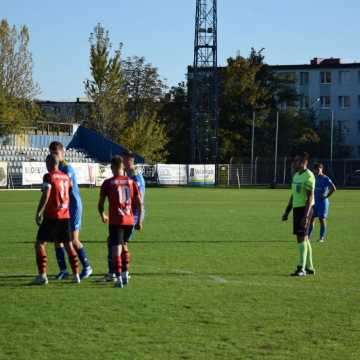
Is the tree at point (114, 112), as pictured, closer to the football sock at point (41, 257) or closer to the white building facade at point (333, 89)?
the white building facade at point (333, 89)

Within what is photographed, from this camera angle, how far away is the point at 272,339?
835 centimetres

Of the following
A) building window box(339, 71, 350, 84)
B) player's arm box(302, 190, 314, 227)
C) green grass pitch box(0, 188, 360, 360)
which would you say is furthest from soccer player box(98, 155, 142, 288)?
building window box(339, 71, 350, 84)

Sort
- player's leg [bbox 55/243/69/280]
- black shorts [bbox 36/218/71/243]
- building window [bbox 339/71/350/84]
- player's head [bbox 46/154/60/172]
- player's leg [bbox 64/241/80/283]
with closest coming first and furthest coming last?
player's head [bbox 46/154/60/172] < black shorts [bbox 36/218/71/243] < player's leg [bbox 64/241/80/283] < player's leg [bbox 55/243/69/280] < building window [bbox 339/71/350/84]

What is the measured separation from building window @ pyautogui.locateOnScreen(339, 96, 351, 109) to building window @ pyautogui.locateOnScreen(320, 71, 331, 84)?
8.45 ft

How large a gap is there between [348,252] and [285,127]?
223ft

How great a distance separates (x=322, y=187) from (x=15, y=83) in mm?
50270

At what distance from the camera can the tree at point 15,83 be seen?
64.2 metres

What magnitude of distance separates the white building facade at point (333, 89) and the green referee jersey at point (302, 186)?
88.6 metres

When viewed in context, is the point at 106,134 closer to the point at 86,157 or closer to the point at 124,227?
the point at 86,157

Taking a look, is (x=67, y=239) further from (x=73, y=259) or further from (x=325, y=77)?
(x=325, y=77)

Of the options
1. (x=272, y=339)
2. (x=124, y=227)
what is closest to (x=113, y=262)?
(x=124, y=227)

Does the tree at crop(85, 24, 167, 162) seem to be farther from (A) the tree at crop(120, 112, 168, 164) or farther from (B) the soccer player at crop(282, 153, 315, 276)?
(B) the soccer player at crop(282, 153, 315, 276)

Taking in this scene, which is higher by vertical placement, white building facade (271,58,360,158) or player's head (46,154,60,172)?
white building facade (271,58,360,158)

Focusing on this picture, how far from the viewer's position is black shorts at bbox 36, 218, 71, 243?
464 inches
